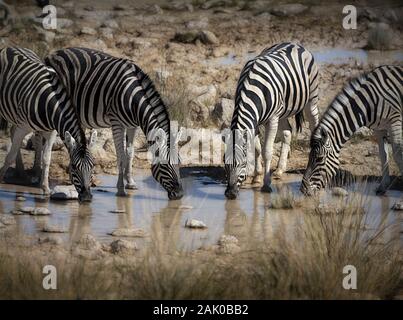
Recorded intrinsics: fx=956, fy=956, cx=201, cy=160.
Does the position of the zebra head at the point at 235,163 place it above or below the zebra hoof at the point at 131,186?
above

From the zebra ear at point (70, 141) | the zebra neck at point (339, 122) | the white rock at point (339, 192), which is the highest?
the zebra neck at point (339, 122)

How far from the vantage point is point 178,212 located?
29.3 ft

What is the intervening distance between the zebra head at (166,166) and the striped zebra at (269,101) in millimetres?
493

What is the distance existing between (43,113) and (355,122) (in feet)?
10.2

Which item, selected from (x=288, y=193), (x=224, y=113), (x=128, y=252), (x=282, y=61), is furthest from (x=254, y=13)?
(x=128, y=252)

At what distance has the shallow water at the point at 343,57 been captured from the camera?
1580cm

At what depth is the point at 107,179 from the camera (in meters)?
10.5

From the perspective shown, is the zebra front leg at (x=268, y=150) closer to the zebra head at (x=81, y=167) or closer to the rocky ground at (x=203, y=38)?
the rocky ground at (x=203, y=38)

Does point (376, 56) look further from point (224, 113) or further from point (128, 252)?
point (128, 252)

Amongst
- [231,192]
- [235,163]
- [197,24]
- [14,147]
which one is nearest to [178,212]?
[231,192]

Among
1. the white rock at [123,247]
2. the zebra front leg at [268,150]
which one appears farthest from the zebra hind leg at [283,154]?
the white rock at [123,247]
